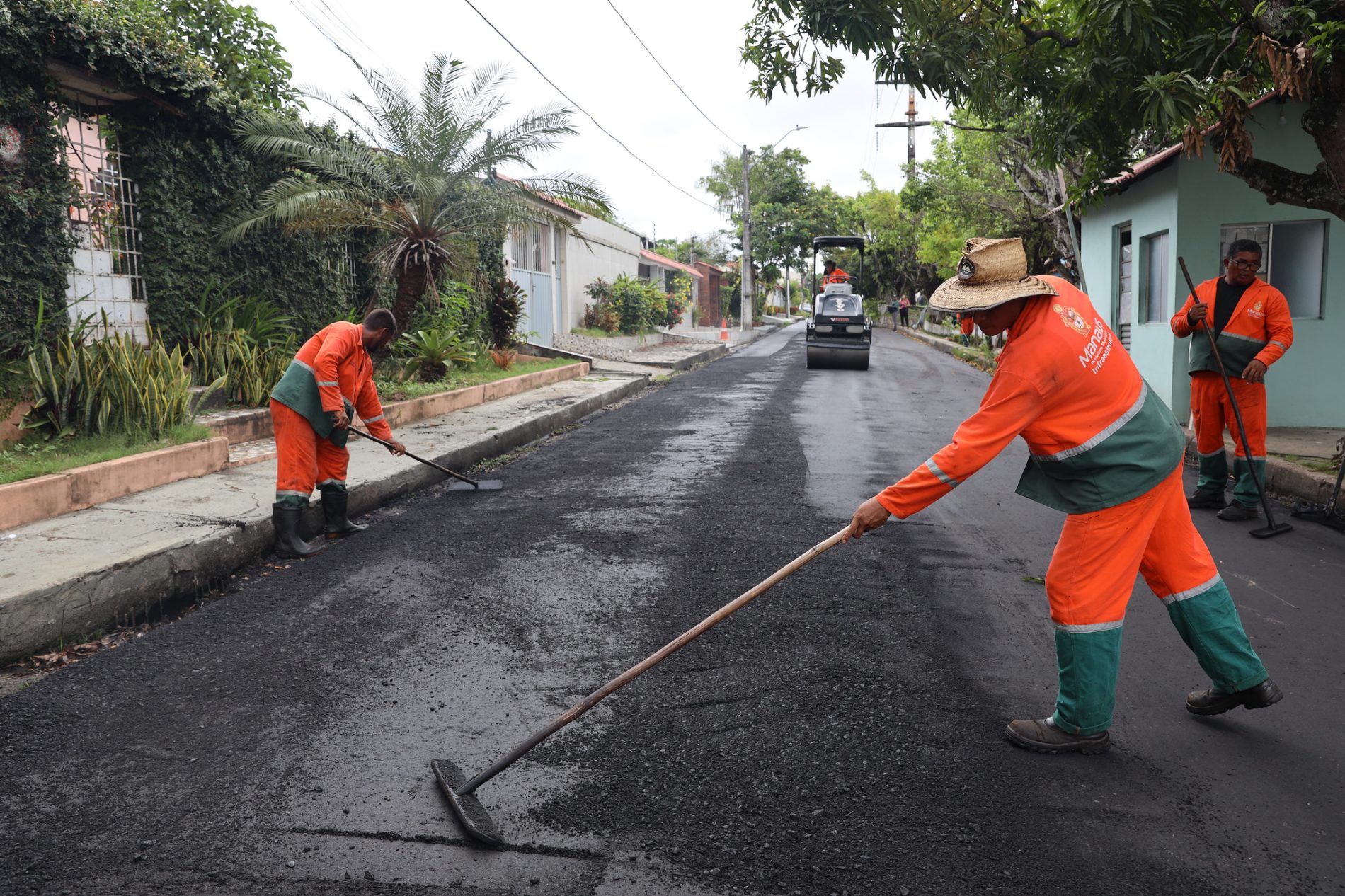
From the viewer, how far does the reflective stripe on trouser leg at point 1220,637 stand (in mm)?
3348

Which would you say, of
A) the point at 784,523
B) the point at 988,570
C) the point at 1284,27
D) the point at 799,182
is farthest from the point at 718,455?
the point at 799,182

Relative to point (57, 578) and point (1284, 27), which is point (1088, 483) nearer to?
point (57, 578)

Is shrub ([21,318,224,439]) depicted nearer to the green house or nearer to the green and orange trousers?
the green and orange trousers

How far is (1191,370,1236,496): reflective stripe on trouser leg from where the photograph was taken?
6.72m

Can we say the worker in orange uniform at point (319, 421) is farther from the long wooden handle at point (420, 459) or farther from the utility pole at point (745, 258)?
the utility pole at point (745, 258)

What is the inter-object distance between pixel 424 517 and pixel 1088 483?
16.1ft

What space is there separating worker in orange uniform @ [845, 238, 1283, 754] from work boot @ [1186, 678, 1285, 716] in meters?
0.01

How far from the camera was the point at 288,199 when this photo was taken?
1079cm

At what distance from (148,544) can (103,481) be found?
158 cm

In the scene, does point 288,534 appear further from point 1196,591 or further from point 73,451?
point 1196,591

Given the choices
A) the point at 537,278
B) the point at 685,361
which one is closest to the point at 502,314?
the point at 537,278

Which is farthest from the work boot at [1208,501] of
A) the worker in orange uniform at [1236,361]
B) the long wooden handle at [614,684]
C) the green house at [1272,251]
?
the long wooden handle at [614,684]

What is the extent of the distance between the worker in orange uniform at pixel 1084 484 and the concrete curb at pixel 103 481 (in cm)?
506

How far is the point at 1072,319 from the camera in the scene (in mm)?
3242
